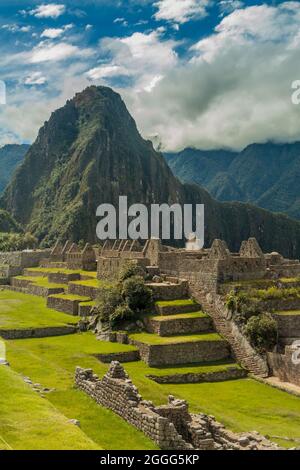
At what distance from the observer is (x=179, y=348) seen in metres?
31.5

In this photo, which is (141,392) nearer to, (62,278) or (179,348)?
(179,348)

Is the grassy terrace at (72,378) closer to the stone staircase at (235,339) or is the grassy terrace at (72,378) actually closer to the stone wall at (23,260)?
the stone staircase at (235,339)

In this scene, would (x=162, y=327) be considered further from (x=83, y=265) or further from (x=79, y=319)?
(x=83, y=265)

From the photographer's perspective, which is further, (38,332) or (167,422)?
(38,332)

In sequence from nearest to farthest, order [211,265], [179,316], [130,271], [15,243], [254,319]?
[254,319], [179,316], [211,265], [130,271], [15,243]

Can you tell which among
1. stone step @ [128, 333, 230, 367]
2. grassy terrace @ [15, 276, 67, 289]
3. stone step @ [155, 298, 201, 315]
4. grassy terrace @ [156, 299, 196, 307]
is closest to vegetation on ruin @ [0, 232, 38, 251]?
grassy terrace @ [15, 276, 67, 289]

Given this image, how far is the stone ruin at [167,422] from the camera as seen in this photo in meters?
13.2

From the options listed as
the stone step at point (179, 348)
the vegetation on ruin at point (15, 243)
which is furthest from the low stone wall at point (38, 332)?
the vegetation on ruin at point (15, 243)

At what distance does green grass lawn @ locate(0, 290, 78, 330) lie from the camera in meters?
37.0

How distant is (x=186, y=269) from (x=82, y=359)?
13671 mm

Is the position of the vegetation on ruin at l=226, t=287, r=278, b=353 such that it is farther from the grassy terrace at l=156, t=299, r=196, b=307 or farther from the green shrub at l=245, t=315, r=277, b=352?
the grassy terrace at l=156, t=299, r=196, b=307

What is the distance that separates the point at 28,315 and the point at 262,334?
17.9 m

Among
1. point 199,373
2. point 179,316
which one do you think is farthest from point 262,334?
point 179,316

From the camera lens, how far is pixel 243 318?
33.7m
